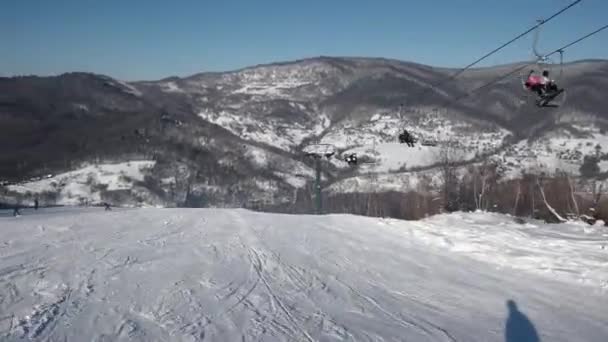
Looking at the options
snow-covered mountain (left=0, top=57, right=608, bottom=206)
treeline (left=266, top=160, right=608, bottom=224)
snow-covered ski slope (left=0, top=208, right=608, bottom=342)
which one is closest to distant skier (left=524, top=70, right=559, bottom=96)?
snow-covered ski slope (left=0, top=208, right=608, bottom=342)

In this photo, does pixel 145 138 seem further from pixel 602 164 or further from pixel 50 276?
pixel 50 276

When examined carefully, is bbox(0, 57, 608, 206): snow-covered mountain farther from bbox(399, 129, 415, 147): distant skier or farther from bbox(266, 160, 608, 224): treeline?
bbox(399, 129, 415, 147): distant skier

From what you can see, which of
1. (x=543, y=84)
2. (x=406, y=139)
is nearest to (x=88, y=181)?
(x=406, y=139)

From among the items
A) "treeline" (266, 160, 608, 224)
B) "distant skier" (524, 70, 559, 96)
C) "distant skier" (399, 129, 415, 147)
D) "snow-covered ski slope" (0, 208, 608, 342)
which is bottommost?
"snow-covered ski slope" (0, 208, 608, 342)

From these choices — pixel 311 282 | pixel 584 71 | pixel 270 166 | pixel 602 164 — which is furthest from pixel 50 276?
pixel 584 71

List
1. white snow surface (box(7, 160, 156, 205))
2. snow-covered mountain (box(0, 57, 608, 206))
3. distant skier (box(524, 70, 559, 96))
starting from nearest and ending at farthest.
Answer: distant skier (box(524, 70, 559, 96))
white snow surface (box(7, 160, 156, 205))
snow-covered mountain (box(0, 57, 608, 206))

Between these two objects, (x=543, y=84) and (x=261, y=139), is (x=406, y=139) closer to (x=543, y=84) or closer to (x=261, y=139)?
(x=543, y=84)
